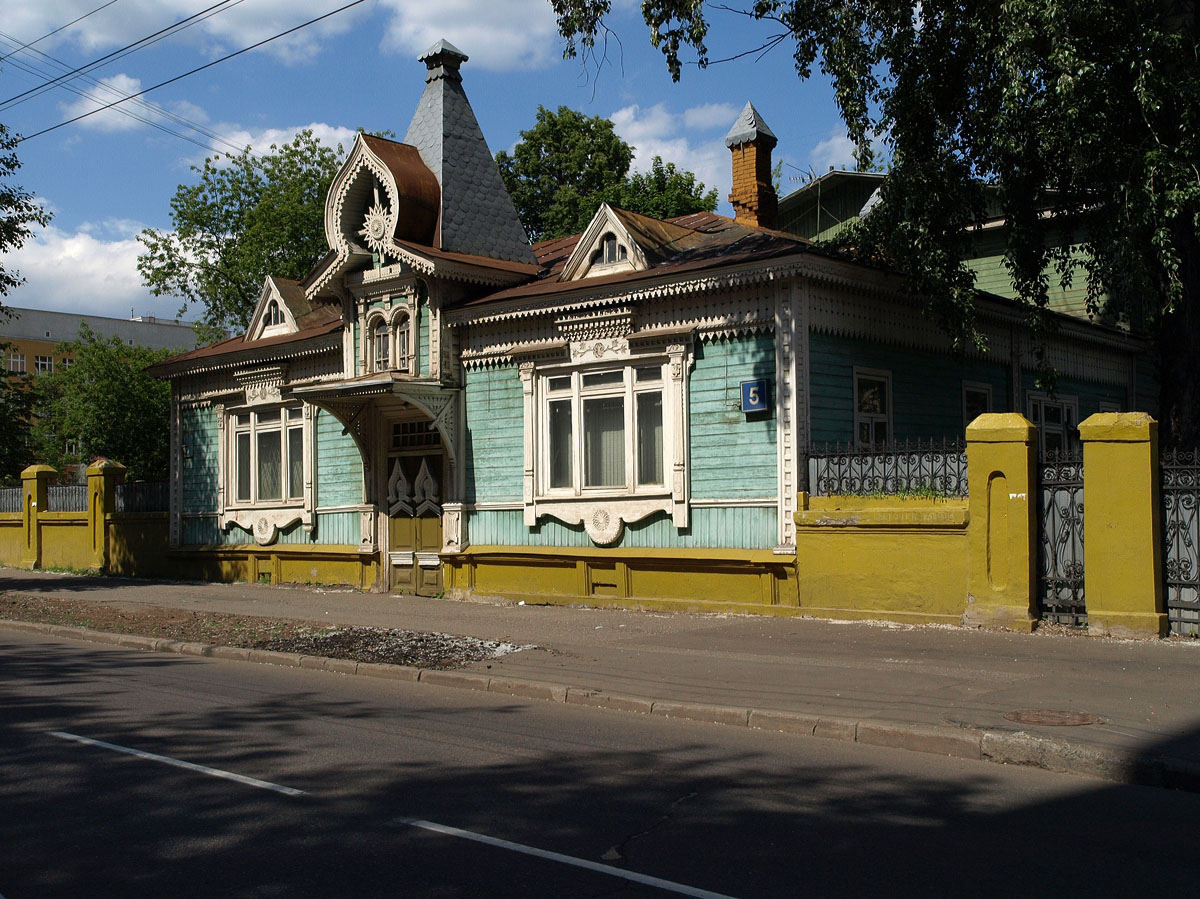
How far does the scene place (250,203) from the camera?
43.9 metres

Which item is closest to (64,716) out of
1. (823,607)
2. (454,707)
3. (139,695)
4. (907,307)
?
(139,695)

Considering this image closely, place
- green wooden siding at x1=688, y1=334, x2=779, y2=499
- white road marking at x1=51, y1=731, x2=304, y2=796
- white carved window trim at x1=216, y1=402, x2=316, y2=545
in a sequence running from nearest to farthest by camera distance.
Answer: white road marking at x1=51, y1=731, x2=304, y2=796 < green wooden siding at x1=688, y1=334, x2=779, y2=499 < white carved window trim at x1=216, y1=402, x2=316, y2=545

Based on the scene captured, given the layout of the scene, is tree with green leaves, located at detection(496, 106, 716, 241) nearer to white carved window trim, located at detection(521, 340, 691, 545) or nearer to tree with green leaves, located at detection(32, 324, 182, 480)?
tree with green leaves, located at detection(32, 324, 182, 480)

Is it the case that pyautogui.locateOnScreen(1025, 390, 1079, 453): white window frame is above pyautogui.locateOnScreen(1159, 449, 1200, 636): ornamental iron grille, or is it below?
above

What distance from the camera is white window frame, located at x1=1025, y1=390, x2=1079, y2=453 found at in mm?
20562

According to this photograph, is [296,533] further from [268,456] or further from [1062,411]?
[1062,411]

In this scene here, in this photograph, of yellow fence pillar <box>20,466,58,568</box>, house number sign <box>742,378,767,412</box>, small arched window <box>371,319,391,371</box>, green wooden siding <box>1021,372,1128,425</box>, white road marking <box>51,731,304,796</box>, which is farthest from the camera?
yellow fence pillar <box>20,466,58,568</box>

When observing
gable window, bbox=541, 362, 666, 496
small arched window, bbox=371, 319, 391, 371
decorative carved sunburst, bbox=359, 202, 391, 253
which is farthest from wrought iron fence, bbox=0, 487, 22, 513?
gable window, bbox=541, 362, 666, 496

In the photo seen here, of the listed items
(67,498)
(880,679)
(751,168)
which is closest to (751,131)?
(751,168)

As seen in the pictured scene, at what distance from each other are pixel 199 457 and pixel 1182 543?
1947 cm

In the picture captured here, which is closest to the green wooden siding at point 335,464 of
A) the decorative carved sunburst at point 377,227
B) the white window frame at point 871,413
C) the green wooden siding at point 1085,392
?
the decorative carved sunburst at point 377,227

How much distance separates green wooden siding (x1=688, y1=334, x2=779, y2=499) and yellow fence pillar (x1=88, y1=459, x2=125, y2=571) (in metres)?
16.5

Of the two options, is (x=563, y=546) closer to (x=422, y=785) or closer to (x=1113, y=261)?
(x=1113, y=261)

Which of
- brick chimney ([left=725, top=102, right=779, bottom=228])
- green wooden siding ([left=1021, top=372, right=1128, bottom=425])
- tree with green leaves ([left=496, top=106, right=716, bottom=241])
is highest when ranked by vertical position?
tree with green leaves ([left=496, top=106, right=716, bottom=241])
